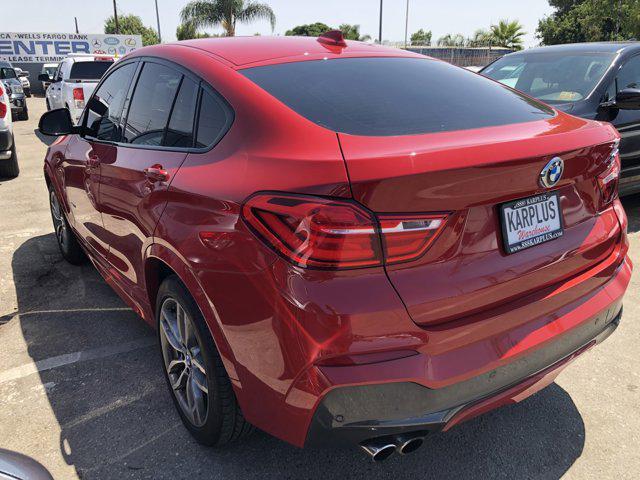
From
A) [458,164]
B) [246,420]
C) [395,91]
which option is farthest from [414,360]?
[395,91]

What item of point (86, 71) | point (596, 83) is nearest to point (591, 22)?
point (86, 71)

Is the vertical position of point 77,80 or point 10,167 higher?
point 77,80

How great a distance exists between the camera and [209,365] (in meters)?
2.06

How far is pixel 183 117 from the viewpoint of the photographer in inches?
92.7

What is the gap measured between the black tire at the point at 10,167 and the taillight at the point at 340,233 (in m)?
7.74

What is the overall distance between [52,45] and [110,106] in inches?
1467

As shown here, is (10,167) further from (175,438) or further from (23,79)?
(23,79)

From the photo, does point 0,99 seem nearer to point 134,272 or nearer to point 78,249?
point 78,249

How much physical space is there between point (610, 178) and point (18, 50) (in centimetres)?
3939

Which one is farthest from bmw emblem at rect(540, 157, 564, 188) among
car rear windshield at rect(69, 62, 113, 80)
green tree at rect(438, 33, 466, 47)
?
green tree at rect(438, 33, 466, 47)

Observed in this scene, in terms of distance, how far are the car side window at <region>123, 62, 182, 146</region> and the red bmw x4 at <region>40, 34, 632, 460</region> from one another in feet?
0.08

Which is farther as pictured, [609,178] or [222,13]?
[222,13]

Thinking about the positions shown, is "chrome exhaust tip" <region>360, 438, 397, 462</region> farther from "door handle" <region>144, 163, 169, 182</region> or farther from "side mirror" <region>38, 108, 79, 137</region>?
"side mirror" <region>38, 108, 79, 137</region>

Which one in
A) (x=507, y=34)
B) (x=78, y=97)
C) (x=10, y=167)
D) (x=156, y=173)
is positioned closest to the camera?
(x=156, y=173)
